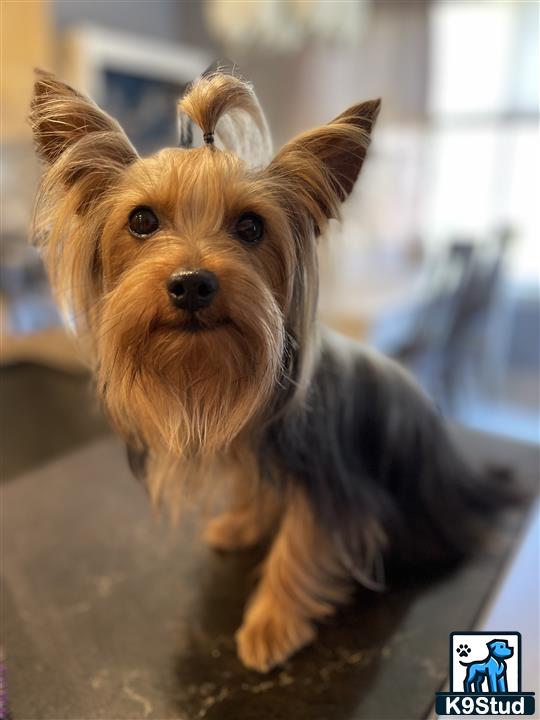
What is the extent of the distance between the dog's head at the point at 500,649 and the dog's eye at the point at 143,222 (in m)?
0.62

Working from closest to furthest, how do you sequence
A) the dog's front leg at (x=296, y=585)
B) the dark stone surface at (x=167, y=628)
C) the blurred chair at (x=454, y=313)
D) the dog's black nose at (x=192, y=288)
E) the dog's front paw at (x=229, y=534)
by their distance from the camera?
1. the dog's black nose at (x=192, y=288)
2. the dark stone surface at (x=167, y=628)
3. the dog's front leg at (x=296, y=585)
4. the dog's front paw at (x=229, y=534)
5. the blurred chair at (x=454, y=313)

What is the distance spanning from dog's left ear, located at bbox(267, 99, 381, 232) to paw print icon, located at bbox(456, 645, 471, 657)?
0.53 metres

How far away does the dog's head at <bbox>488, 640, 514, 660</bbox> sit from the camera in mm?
656

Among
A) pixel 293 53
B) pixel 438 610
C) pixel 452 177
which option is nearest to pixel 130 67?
pixel 293 53

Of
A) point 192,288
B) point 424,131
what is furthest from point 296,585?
point 424,131

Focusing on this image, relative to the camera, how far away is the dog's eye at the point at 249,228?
73cm

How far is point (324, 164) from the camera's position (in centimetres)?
72

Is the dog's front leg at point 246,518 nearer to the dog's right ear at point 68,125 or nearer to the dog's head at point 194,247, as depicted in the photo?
the dog's head at point 194,247

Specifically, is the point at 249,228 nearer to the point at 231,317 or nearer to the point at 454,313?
the point at 231,317

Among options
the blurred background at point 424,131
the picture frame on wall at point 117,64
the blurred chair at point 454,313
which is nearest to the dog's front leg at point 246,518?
the blurred background at point 424,131

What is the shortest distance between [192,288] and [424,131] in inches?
141

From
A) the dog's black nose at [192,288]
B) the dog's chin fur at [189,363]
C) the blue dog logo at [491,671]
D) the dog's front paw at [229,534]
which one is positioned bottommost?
the dog's front paw at [229,534]

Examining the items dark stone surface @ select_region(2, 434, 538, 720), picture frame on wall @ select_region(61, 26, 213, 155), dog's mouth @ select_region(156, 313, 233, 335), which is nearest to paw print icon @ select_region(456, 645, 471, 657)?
dark stone surface @ select_region(2, 434, 538, 720)

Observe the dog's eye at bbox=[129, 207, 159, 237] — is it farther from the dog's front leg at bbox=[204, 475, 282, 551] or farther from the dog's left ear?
the dog's front leg at bbox=[204, 475, 282, 551]
